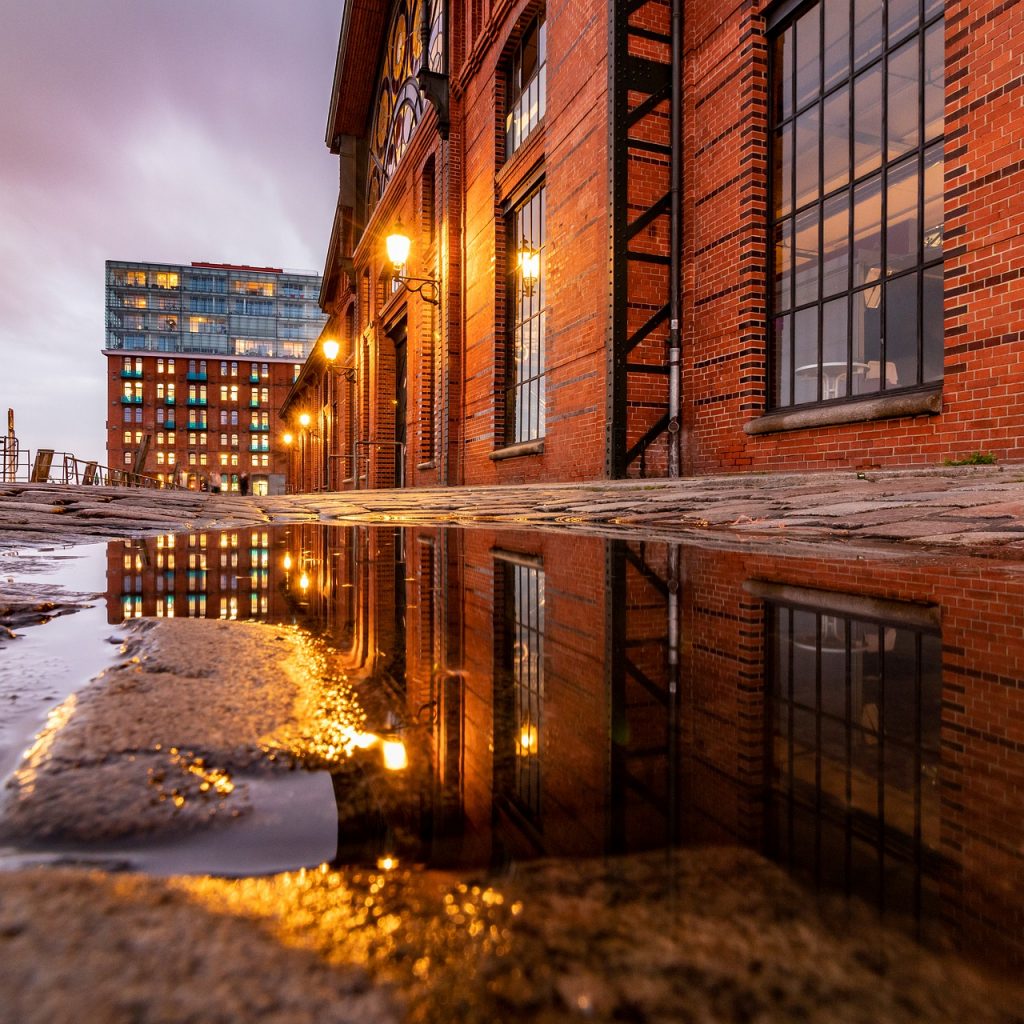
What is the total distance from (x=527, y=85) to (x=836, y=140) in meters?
5.45

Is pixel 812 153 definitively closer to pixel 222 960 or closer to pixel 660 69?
pixel 660 69

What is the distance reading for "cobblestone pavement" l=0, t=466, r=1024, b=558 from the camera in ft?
7.64

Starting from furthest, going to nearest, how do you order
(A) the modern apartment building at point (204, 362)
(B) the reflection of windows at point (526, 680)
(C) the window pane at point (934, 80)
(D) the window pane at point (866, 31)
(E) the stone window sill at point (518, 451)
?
(A) the modern apartment building at point (204, 362)
(E) the stone window sill at point (518, 451)
(D) the window pane at point (866, 31)
(C) the window pane at point (934, 80)
(B) the reflection of windows at point (526, 680)

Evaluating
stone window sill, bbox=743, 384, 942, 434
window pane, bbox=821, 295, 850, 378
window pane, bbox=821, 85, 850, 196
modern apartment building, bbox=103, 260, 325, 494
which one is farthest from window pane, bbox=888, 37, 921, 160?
modern apartment building, bbox=103, 260, 325, 494

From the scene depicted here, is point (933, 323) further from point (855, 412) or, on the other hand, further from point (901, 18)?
point (901, 18)

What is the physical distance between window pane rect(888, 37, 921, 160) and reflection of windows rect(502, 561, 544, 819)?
5003mm

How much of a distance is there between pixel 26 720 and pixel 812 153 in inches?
258

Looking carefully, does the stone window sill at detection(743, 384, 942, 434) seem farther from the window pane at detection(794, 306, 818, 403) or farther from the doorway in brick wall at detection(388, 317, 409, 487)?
the doorway in brick wall at detection(388, 317, 409, 487)

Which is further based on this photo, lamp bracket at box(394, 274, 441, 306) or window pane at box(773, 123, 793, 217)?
lamp bracket at box(394, 274, 441, 306)

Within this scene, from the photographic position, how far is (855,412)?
4637 mm

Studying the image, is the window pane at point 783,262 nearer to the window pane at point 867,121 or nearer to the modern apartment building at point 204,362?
the window pane at point 867,121

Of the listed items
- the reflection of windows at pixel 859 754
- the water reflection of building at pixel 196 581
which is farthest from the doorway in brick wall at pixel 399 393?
the reflection of windows at pixel 859 754

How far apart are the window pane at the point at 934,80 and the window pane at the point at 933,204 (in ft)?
0.56

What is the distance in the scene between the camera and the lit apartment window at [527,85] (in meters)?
8.84
